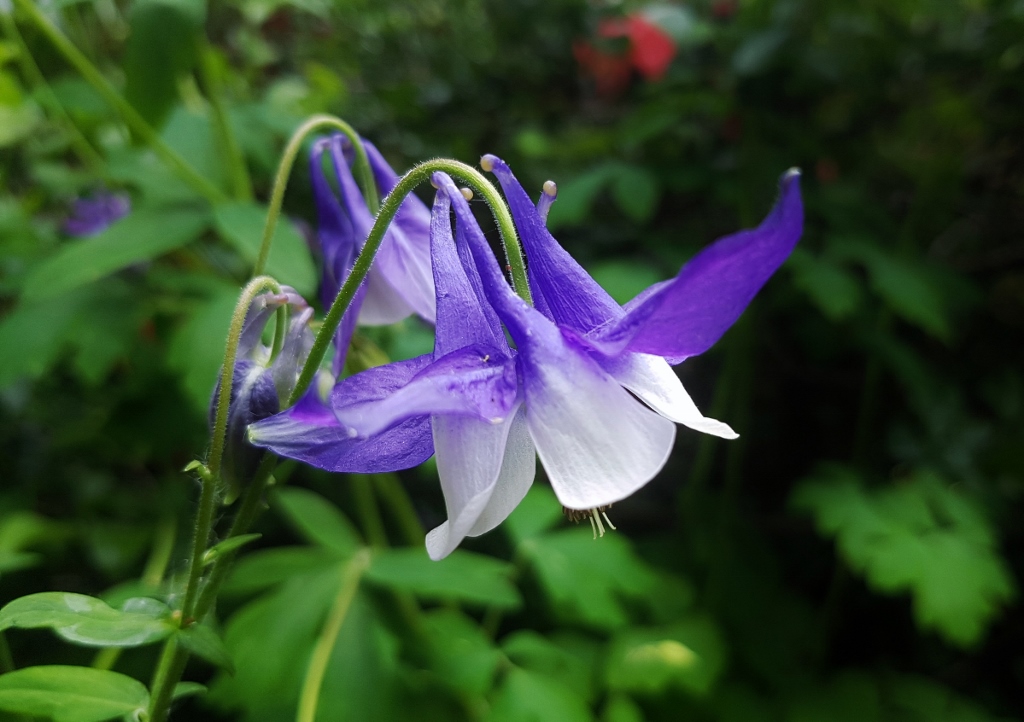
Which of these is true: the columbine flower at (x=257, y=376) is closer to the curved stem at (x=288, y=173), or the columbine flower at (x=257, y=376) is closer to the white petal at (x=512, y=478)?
the curved stem at (x=288, y=173)

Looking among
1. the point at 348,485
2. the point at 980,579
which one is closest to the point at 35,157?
the point at 348,485

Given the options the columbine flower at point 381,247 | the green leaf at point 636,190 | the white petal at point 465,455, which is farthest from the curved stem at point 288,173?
the green leaf at point 636,190

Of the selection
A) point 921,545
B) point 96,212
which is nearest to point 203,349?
point 96,212

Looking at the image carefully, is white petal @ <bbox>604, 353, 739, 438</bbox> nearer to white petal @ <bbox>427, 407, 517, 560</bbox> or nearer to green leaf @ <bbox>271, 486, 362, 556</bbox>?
white petal @ <bbox>427, 407, 517, 560</bbox>

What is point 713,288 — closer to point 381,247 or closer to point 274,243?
point 381,247

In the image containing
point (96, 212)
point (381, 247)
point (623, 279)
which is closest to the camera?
point (381, 247)

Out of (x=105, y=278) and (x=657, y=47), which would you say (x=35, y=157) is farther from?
(x=657, y=47)
